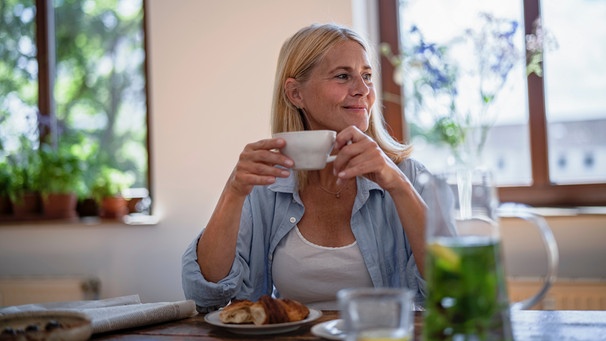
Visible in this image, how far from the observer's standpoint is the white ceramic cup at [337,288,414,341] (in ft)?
2.75

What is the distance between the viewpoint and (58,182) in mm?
3635

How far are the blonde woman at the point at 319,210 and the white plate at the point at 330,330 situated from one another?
326 mm

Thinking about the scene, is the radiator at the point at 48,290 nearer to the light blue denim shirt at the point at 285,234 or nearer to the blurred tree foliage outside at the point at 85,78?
the blurred tree foliage outside at the point at 85,78

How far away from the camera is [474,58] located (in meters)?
3.03

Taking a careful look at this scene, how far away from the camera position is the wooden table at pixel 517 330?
1.11 meters

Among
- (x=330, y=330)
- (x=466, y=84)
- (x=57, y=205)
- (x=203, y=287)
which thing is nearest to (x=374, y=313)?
(x=330, y=330)

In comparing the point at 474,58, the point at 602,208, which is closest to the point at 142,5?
the point at 474,58

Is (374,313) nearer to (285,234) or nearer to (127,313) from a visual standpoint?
(127,313)

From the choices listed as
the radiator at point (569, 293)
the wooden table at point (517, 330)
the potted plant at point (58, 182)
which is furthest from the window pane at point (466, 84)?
the wooden table at point (517, 330)

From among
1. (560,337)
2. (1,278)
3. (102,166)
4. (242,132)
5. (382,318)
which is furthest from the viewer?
(102,166)

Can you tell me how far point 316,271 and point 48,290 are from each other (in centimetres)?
210

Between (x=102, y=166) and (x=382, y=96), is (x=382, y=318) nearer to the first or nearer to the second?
(x=382, y=96)

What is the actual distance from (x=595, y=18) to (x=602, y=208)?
776 mm

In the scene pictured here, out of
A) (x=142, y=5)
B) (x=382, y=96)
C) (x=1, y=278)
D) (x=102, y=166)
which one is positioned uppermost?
(x=142, y=5)
